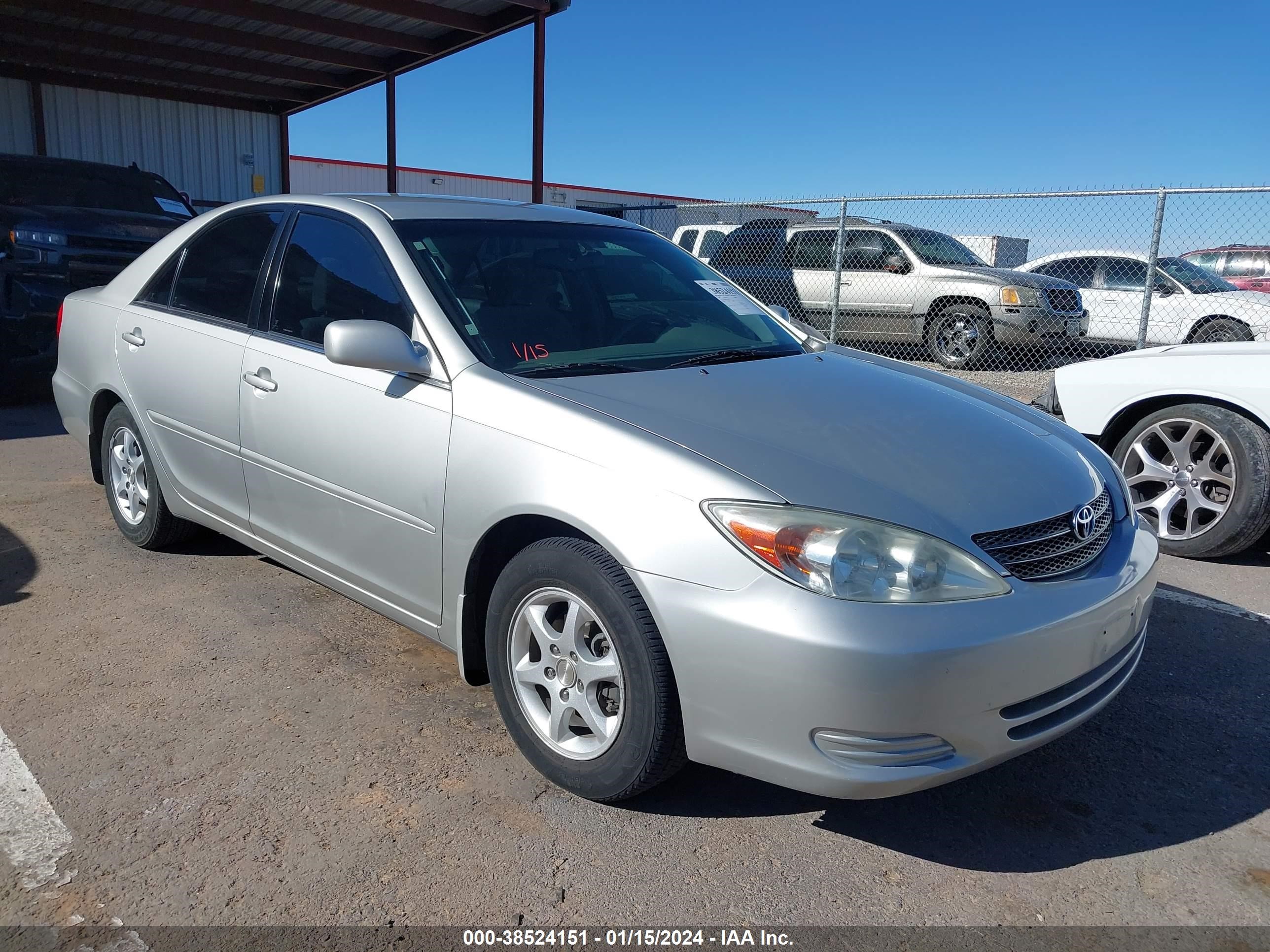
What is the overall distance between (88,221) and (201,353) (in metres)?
5.42

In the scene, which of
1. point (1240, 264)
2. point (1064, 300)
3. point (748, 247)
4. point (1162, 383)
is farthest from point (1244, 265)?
point (1162, 383)

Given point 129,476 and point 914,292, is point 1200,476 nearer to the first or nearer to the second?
point 129,476

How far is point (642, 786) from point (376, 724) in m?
0.97

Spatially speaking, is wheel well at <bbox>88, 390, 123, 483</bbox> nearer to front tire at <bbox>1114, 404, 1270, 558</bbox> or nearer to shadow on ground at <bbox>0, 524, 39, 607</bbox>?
shadow on ground at <bbox>0, 524, 39, 607</bbox>

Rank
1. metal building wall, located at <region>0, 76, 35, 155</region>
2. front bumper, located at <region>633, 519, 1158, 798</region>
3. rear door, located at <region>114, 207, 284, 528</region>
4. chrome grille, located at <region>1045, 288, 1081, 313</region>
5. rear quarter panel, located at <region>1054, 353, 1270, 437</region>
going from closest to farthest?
front bumper, located at <region>633, 519, 1158, 798</region>
rear door, located at <region>114, 207, 284, 528</region>
rear quarter panel, located at <region>1054, 353, 1270, 437</region>
chrome grille, located at <region>1045, 288, 1081, 313</region>
metal building wall, located at <region>0, 76, 35, 155</region>

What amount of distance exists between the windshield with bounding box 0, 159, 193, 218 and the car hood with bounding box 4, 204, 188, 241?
30 centimetres

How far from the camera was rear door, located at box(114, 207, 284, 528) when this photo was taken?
12.3 ft

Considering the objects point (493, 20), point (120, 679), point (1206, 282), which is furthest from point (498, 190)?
point (120, 679)

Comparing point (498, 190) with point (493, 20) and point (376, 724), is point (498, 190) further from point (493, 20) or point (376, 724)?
point (376, 724)

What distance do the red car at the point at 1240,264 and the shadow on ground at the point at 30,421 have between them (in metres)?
13.0

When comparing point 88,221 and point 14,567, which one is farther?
point 88,221

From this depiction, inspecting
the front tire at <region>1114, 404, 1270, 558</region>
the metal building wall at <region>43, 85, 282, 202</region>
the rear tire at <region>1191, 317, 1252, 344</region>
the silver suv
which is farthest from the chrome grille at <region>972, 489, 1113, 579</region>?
the metal building wall at <region>43, 85, 282, 202</region>

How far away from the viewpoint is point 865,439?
8.72 feet

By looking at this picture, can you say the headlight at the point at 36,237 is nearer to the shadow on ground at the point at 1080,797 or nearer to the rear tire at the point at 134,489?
the rear tire at the point at 134,489
